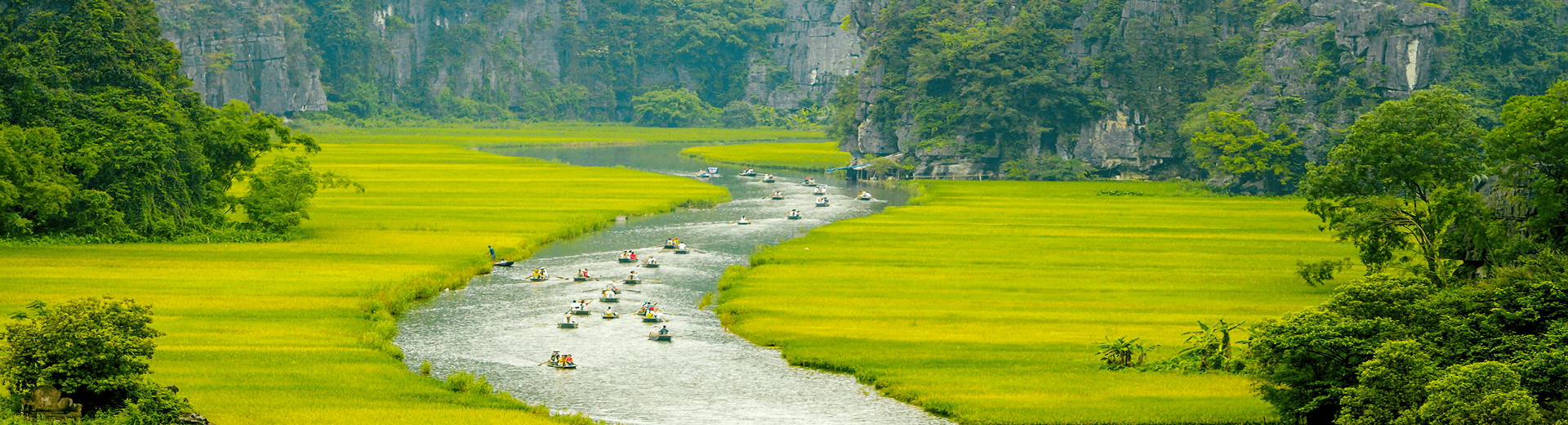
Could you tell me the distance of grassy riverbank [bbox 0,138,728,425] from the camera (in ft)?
99.8

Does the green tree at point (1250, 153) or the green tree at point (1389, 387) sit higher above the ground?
the green tree at point (1250, 153)

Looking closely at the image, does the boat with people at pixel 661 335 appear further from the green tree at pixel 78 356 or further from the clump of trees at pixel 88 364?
the green tree at pixel 78 356

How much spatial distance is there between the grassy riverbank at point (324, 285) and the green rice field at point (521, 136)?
69324 millimetres

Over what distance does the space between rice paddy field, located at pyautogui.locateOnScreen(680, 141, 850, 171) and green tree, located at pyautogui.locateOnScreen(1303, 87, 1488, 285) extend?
3022 inches

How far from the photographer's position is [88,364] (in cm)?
2600

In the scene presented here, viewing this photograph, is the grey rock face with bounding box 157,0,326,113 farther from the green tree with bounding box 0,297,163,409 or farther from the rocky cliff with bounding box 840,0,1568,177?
the green tree with bounding box 0,297,163,409

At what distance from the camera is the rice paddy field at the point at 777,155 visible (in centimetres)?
12362

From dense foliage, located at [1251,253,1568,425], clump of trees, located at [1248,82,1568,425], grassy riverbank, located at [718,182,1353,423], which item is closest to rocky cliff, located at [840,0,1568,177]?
grassy riverbank, located at [718,182,1353,423]

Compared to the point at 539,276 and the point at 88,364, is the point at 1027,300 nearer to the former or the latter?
the point at 539,276

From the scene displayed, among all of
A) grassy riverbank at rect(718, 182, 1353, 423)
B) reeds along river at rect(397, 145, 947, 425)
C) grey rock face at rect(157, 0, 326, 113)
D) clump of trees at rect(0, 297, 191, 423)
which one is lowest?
reeds along river at rect(397, 145, 947, 425)

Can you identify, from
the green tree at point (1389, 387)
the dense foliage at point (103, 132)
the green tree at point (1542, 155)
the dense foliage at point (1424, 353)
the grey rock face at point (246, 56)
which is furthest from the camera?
the grey rock face at point (246, 56)

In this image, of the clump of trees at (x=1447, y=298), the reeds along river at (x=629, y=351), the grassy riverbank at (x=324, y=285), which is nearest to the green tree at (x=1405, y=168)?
the clump of trees at (x=1447, y=298)

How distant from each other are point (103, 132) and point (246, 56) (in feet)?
433

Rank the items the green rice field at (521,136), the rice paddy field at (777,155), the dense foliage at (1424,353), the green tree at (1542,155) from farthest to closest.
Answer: the green rice field at (521,136), the rice paddy field at (777,155), the green tree at (1542,155), the dense foliage at (1424,353)
